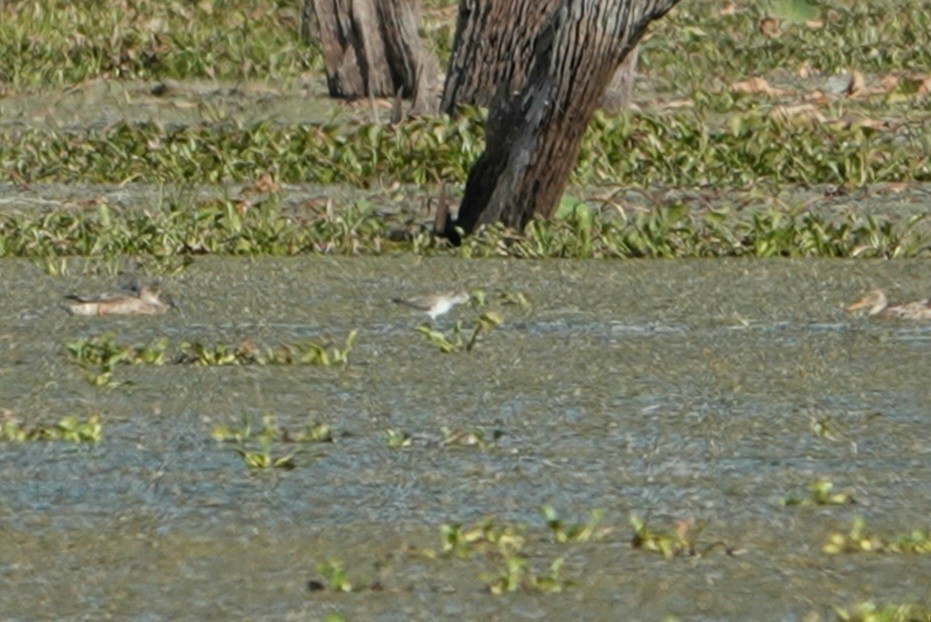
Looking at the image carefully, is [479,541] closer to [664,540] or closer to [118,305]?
[664,540]

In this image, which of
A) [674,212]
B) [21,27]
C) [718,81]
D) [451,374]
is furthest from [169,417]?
[21,27]

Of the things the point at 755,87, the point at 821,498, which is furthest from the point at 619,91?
the point at 821,498

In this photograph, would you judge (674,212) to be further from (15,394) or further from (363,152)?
(15,394)

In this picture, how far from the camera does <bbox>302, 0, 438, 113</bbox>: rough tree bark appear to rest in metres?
11.5

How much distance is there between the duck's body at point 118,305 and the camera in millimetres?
6324

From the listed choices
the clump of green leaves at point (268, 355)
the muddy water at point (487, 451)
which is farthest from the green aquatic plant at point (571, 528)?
the clump of green leaves at point (268, 355)

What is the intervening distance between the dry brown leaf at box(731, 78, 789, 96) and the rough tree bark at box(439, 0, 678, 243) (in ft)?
14.8

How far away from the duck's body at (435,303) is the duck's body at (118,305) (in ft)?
2.14

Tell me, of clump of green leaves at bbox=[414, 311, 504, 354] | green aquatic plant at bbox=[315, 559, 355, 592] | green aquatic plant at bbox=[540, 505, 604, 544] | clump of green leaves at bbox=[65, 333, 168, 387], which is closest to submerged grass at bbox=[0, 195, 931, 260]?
clump of green leaves at bbox=[414, 311, 504, 354]

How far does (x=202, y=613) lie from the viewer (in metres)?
3.48

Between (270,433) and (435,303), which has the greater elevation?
(270,433)

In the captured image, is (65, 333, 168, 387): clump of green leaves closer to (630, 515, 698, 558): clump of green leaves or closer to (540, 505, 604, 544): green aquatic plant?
(540, 505, 604, 544): green aquatic plant

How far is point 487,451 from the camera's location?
4.59m

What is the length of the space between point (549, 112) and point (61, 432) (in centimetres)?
284
